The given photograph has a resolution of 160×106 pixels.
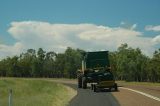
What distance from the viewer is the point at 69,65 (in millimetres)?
153625

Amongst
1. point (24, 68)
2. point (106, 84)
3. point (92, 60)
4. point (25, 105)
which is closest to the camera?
point (25, 105)

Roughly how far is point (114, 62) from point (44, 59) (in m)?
57.1

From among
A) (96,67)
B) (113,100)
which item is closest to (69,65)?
(96,67)

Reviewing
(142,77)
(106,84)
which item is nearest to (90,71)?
(106,84)

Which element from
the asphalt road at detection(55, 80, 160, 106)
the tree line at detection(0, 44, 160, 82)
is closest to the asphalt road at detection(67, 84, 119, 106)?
the asphalt road at detection(55, 80, 160, 106)

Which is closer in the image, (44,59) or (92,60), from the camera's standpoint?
(92,60)

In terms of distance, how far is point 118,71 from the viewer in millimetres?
119000

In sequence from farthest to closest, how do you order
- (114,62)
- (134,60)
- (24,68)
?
(24,68) < (114,62) < (134,60)

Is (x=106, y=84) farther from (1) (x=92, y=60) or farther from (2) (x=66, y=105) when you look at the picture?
(2) (x=66, y=105)

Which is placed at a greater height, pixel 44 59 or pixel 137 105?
pixel 44 59

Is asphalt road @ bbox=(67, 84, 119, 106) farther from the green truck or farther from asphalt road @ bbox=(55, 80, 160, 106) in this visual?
the green truck

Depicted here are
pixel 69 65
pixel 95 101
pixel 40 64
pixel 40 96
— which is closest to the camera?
pixel 95 101

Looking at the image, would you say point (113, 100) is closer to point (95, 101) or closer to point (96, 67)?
point (95, 101)

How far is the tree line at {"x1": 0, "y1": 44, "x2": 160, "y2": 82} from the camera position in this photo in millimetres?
114500
